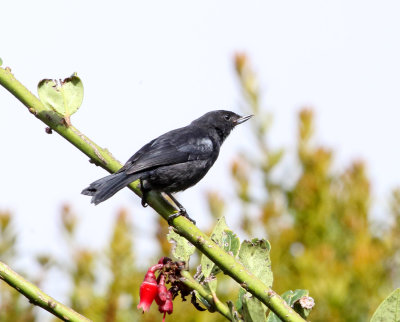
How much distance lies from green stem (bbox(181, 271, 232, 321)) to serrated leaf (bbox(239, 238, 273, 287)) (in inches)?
5.2

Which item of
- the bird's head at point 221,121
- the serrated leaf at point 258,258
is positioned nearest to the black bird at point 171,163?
the bird's head at point 221,121

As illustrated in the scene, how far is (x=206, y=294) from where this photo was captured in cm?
181

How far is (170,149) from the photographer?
4219 millimetres

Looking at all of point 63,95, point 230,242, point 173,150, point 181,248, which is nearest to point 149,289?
point 181,248

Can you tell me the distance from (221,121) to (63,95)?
353 cm

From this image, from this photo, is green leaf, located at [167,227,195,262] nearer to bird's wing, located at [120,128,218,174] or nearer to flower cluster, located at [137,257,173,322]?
flower cluster, located at [137,257,173,322]

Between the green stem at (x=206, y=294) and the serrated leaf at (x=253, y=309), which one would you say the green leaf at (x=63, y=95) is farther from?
the serrated leaf at (x=253, y=309)

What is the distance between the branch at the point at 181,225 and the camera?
1.62 meters

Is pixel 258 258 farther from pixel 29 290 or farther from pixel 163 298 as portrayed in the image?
pixel 29 290

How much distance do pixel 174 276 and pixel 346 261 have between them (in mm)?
3049

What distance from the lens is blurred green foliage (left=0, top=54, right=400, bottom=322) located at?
4.19 metres

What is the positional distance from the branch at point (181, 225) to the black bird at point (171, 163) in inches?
44.1

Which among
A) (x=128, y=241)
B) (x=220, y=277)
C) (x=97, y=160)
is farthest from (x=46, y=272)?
(x=97, y=160)

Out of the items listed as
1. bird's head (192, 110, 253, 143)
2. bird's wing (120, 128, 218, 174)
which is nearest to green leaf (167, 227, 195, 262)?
bird's wing (120, 128, 218, 174)
